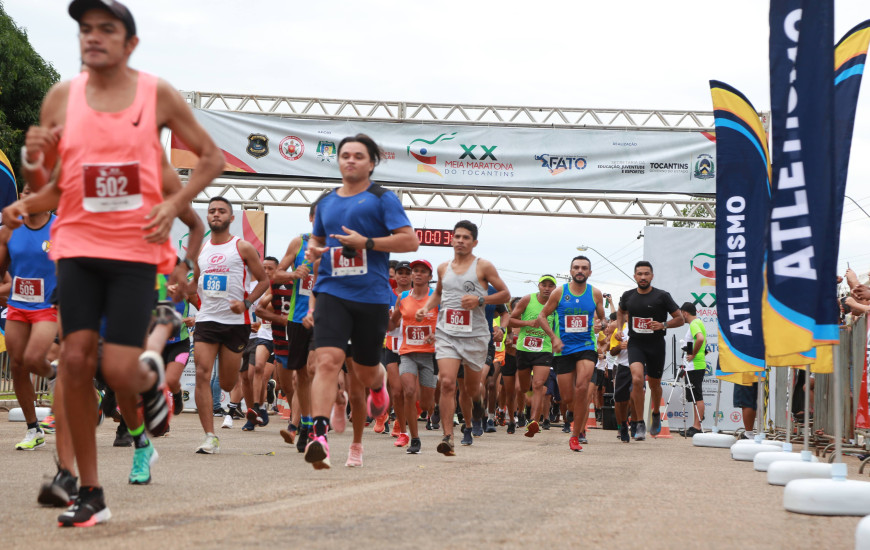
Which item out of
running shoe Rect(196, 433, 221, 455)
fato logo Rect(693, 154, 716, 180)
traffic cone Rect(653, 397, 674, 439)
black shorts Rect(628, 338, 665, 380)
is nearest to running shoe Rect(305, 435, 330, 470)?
running shoe Rect(196, 433, 221, 455)

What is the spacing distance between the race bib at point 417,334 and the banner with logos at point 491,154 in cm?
965

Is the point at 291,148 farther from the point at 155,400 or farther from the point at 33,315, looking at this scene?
the point at 155,400

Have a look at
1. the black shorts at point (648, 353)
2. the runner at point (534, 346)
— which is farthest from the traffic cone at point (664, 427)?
the runner at point (534, 346)

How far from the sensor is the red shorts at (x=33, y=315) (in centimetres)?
891

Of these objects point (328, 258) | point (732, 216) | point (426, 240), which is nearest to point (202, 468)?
point (328, 258)

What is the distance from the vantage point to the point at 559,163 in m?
21.7

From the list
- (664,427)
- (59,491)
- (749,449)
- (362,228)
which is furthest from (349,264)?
(664,427)

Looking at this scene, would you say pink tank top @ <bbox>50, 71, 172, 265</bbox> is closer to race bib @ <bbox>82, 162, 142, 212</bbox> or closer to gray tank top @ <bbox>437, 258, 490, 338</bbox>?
race bib @ <bbox>82, 162, 142, 212</bbox>

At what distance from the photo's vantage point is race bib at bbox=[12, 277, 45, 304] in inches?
350

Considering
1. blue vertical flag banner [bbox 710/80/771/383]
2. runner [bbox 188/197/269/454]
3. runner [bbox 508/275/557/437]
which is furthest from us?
runner [bbox 508/275/557/437]

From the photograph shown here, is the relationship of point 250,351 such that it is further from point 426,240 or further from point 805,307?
point 805,307

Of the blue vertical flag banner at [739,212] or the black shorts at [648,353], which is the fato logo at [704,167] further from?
the blue vertical flag banner at [739,212]

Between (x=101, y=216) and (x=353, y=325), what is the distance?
10.5ft

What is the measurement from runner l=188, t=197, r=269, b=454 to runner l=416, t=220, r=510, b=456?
6.36 ft
